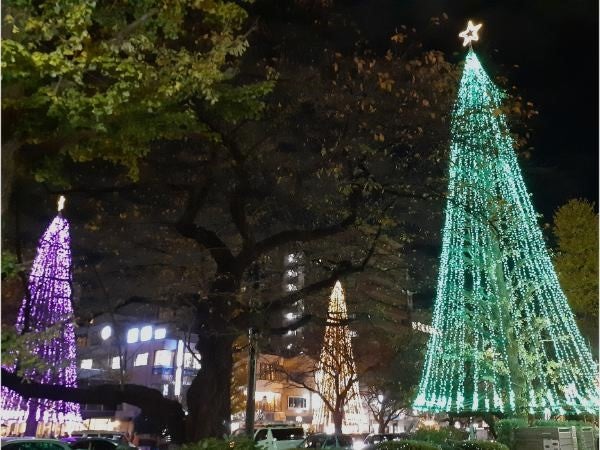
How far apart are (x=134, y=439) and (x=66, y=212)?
1703 cm

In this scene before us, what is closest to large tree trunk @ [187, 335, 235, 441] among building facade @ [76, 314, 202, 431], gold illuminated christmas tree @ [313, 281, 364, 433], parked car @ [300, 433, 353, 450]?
parked car @ [300, 433, 353, 450]

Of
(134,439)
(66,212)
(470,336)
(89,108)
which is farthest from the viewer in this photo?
(134,439)

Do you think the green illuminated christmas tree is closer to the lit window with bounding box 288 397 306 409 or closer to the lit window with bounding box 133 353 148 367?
the lit window with bounding box 133 353 148 367

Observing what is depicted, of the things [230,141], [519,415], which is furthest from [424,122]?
[519,415]

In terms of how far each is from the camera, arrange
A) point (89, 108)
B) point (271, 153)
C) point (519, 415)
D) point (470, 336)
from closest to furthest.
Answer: point (89, 108), point (271, 153), point (519, 415), point (470, 336)

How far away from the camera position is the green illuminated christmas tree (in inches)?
799

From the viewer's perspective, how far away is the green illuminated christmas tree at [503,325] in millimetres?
20297

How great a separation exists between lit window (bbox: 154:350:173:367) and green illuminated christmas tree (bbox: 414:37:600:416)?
33.8m

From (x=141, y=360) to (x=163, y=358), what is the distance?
2.86 m

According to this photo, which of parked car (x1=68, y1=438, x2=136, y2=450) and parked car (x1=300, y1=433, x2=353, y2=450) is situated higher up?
parked car (x1=68, y1=438, x2=136, y2=450)

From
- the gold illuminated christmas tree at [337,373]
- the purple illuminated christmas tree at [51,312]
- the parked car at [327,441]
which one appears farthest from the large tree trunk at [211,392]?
the gold illuminated christmas tree at [337,373]

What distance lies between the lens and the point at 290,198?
12289mm

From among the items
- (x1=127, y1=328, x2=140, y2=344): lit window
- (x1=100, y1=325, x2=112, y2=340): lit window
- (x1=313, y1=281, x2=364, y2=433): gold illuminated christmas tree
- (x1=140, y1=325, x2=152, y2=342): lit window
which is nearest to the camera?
(x1=313, y1=281, x2=364, y2=433): gold illuminated christmas tree

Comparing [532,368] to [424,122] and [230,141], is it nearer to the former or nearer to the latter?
[424,122]
